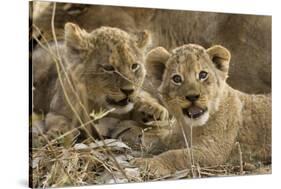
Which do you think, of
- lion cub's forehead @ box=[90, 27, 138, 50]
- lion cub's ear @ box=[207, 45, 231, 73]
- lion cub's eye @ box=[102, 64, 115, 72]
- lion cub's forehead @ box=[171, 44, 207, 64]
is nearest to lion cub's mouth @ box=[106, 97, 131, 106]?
lion cub's eye @ box=[102, 64, 115, 72]

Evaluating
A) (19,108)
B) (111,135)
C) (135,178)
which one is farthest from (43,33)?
(135,178)

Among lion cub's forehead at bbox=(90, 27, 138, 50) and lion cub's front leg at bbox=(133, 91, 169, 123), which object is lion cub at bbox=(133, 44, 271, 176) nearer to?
lion cub's front leg at bbox=(133, 91, 169, 123)

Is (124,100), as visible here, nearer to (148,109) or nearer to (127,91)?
(127,91)

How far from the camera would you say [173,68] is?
3893mm

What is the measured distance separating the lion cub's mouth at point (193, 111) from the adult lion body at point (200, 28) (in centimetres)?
31

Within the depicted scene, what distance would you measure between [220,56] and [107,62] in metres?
0.81

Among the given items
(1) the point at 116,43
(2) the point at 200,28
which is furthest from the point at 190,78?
(1) the point at 116,43

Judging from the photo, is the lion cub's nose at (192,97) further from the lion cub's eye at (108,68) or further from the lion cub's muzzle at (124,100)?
the lion cub's eye at (108,68)

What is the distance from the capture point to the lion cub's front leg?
375cm

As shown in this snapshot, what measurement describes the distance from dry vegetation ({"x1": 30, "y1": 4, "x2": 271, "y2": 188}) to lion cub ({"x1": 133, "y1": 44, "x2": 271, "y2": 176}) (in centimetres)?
11

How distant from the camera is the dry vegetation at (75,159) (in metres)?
3.50

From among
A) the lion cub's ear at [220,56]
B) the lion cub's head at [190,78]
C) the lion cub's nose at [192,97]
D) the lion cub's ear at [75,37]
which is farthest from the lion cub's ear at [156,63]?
the lion cub's ear at [75,37]

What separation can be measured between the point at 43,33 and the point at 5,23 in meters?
0.24
